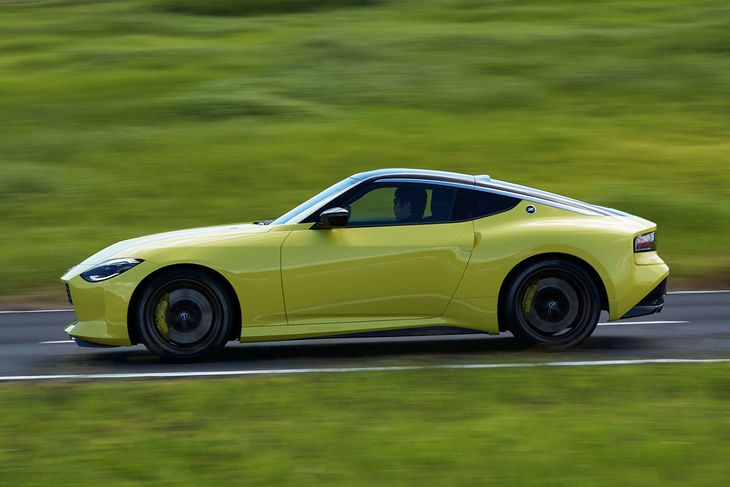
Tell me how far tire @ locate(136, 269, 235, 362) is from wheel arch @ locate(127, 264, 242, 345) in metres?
0.03

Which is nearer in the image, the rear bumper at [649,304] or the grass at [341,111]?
the rear bumper at [649,304]

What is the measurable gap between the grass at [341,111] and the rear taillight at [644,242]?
203 inches

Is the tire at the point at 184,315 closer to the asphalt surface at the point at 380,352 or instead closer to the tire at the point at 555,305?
the asphalt surface at the point at 380,352

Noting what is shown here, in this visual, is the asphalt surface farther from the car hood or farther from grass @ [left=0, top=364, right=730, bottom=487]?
the car hood

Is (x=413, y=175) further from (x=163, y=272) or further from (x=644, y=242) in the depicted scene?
(x=163, y=272)

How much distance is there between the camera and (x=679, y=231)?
49.3 ft

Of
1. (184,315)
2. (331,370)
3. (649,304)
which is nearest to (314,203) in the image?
(184,315)

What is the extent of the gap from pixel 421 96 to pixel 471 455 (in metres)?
19.4

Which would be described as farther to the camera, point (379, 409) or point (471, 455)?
point (379, 409)

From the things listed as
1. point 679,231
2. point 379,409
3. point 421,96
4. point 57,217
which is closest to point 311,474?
point 379,409

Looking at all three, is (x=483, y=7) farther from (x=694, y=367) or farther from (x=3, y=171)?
(x=694, y=367)

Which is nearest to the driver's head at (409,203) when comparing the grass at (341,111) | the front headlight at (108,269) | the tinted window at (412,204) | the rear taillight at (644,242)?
the tinted window at (412,204)

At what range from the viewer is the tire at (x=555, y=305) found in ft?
26.2

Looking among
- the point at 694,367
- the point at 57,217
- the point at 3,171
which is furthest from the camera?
the point at 3,171
